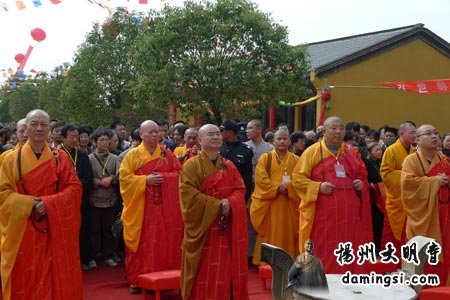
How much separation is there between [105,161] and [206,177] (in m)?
2.40

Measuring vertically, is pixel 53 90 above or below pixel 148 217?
above

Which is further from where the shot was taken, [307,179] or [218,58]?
[218,58]

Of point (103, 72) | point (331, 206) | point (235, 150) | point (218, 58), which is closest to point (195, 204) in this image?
point (331, 206)

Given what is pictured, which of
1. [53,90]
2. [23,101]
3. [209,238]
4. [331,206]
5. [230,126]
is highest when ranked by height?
[23,101]

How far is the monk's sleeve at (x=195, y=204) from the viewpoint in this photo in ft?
16.4

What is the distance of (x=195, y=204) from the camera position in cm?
500

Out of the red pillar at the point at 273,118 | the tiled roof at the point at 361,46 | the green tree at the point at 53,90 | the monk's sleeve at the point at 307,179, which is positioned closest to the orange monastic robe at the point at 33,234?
the monk's sleeve at the point at 307,179

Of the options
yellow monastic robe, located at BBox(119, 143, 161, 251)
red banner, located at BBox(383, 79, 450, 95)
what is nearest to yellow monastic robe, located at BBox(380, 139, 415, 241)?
yellow monastic robe, located at BBox(119, 143, 161, 251)

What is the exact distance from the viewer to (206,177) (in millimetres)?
5102

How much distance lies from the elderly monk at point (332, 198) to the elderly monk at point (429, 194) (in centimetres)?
43

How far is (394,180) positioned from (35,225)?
4.14 metres

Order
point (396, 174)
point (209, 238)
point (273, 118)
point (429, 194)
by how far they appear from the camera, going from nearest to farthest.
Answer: point (209, 238), point (429, 194), point (396, 174), point (273, 118)

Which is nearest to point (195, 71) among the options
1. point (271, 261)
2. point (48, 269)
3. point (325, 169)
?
point (325, 169)

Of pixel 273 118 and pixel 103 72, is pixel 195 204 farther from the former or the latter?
pixel 103 72
